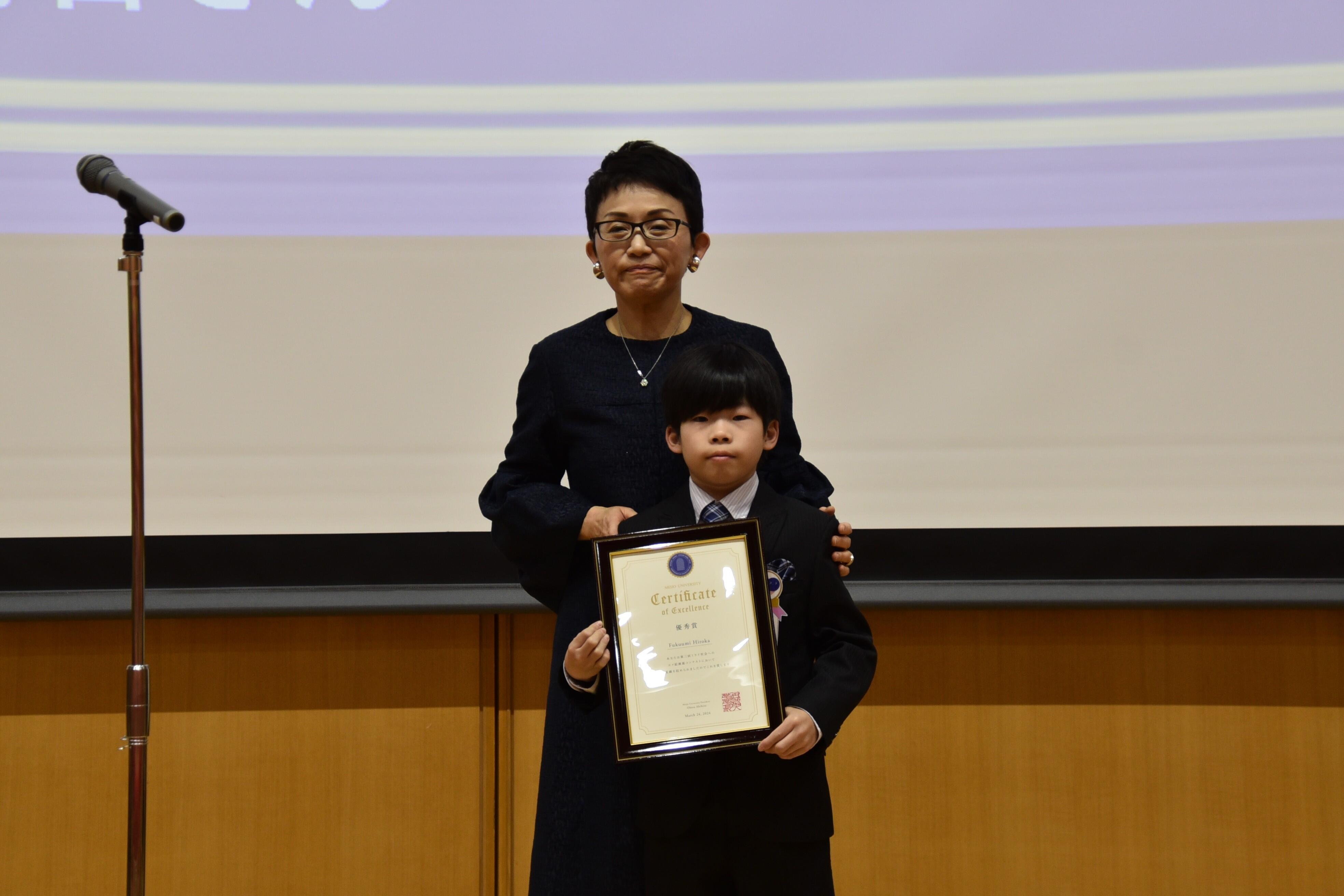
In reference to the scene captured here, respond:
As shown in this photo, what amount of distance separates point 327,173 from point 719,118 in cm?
71

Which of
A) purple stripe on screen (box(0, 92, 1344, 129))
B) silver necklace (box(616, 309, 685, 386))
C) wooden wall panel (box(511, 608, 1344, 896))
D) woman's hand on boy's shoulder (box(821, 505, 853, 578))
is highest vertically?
purple stripe on screen (box(0, 92, 1344, 129))

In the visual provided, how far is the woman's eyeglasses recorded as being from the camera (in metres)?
1.10

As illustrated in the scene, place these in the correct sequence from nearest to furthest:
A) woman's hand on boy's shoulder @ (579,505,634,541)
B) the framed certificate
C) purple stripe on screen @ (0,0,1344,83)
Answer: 1. the framed certificate
2. woman's hand on boy's shoulder @ (579,505,634,541)
3. purple stripe on screen @ (0,0,1344,83)

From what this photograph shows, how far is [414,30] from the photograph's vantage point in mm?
1714

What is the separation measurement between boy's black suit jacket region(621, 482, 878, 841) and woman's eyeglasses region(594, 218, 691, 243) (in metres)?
0.31

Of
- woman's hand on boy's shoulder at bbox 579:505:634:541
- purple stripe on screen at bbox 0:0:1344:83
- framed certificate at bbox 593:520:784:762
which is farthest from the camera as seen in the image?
purple stripe on screen at bbox 0:0:1344:83

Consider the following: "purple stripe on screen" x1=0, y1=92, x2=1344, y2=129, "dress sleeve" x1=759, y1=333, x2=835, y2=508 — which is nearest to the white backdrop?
"purple stripe on screen" x1=0, y1=92, x2=1344, y2=129

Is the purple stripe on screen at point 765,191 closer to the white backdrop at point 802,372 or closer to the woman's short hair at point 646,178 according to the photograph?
the white backdrop at point 802,372

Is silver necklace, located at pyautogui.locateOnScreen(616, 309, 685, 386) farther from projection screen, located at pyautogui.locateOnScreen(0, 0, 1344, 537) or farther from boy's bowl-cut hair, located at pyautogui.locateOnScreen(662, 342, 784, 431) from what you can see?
projection screen, located at pyautogui.locateOnScreen(0, 0, 1344, 537)

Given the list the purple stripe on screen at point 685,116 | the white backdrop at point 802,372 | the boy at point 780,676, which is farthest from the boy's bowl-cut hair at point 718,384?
the purple stripe on screen at point 685,116

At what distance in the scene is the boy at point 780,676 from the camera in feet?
3.21

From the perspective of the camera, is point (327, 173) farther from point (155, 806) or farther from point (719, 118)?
point (155, 806)

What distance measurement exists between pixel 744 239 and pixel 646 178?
2.18 feet

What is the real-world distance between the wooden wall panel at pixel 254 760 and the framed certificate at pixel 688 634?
3.08 feet
